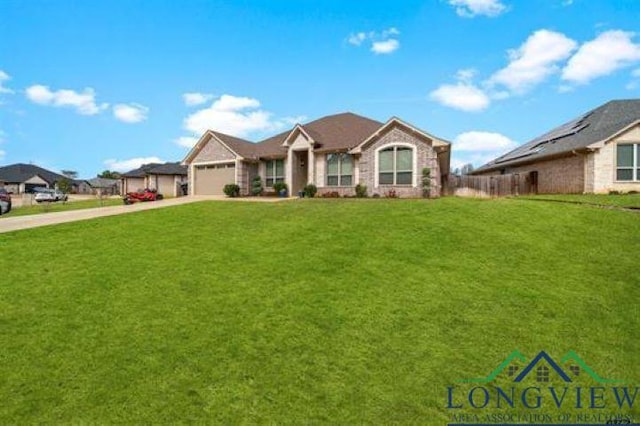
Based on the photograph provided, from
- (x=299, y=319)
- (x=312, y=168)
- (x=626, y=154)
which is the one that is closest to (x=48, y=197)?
(x=312, y=168)

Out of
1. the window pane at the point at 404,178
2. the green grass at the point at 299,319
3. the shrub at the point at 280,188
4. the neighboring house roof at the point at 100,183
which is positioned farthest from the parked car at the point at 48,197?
the neighboring house roof at the point at 100,183

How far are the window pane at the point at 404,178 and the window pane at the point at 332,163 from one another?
15.9ft

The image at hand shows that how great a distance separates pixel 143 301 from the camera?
23.1ft

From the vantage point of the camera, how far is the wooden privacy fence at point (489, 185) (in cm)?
2625

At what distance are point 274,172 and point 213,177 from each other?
6003mm

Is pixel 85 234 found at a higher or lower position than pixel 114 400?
higher

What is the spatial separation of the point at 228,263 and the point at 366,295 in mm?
3921

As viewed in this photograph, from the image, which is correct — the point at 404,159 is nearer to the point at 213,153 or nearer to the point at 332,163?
the point at 332,163

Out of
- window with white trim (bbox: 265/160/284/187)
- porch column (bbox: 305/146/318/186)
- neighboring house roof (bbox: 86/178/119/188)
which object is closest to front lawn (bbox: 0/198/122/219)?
window with white trim (bbox: 265/160/284/187)

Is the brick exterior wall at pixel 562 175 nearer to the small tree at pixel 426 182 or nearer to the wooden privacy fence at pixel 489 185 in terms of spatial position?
the wooden privacy fence at pixel 489 185

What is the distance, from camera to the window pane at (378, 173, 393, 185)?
23.5m

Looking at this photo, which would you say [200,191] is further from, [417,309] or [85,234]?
[417,309]

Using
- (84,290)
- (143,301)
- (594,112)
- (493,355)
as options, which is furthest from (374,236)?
(594,112)

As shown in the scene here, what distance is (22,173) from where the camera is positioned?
6862cm
